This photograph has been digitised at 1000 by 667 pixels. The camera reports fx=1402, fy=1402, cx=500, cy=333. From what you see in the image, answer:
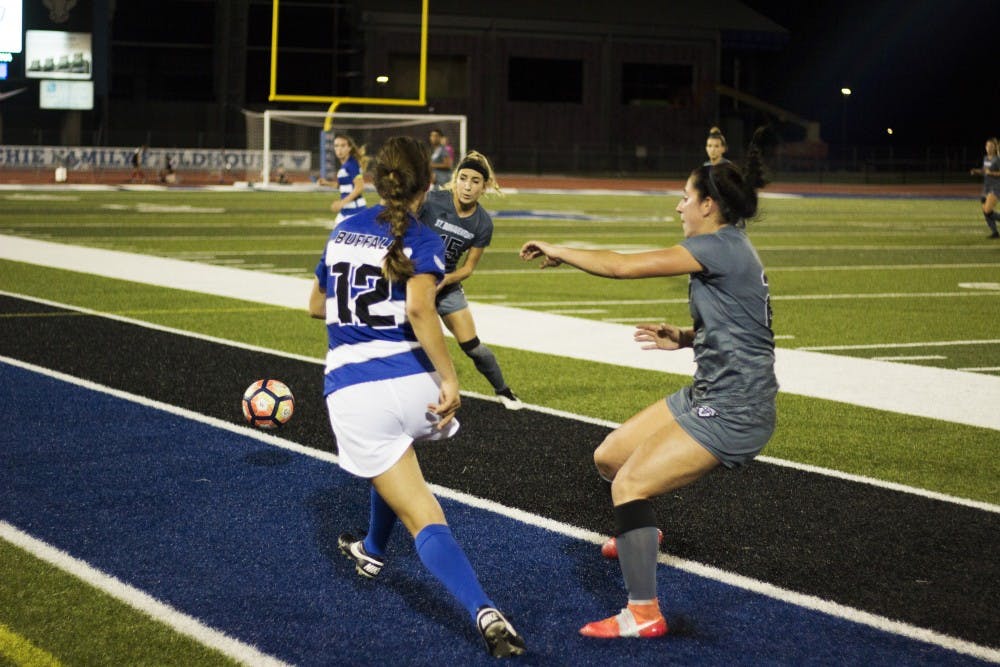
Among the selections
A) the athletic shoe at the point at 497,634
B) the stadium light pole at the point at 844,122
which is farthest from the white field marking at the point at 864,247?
the stadium light pole at the point at 844,122

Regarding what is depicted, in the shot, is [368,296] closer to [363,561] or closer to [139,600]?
[363,561]

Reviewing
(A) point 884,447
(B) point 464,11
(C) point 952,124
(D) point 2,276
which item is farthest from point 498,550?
(C) point 952,124

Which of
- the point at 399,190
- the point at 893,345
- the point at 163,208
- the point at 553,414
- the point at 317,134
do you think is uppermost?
the point at 317,134

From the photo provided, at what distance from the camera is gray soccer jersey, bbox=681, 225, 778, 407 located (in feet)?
16.5

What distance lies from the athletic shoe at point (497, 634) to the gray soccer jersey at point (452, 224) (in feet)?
15.6

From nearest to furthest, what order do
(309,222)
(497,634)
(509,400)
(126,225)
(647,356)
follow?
(497,634), (509,400), (647,356), (126,225), (309,222)

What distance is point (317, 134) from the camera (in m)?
48.0

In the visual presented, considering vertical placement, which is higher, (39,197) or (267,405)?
(39,197)

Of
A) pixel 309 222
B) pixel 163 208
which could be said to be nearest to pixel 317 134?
pixel 163 208

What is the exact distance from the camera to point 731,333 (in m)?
5.05

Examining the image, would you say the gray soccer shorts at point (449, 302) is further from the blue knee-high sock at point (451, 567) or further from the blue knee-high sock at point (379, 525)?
the blue knee-high sock at point (451, 567)

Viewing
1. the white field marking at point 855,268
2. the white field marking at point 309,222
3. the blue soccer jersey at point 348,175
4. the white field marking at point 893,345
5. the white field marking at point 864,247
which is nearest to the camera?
the white field marking at point 893,345

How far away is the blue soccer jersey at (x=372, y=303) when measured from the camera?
A: 4801 millimetres

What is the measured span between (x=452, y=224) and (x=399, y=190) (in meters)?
4.45
